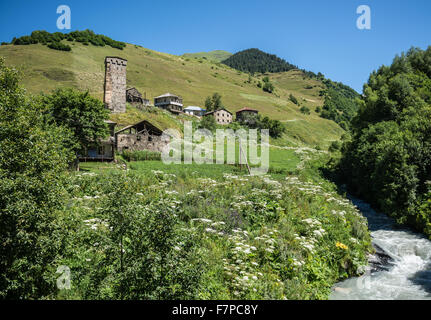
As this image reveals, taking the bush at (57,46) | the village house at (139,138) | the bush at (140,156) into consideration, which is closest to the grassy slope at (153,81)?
the bush at (57,46)

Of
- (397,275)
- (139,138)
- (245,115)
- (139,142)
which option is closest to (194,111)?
(245,115)

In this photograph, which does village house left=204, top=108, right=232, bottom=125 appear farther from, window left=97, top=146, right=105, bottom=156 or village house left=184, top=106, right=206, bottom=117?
window left=97, top=146, right=105, bottom=156

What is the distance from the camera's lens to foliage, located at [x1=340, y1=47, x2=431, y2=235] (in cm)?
2231

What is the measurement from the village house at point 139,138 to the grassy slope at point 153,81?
10.5 meters

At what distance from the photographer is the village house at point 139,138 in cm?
4122

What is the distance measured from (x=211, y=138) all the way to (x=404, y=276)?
171 feet

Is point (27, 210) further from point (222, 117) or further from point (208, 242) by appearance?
point (222, 117)

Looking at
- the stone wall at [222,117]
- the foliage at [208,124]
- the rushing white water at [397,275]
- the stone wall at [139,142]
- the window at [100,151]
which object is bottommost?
the rushing white water at [397,275]

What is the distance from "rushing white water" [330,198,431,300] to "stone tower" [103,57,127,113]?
5075 cm

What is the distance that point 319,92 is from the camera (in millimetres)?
198875

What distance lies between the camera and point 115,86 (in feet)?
192

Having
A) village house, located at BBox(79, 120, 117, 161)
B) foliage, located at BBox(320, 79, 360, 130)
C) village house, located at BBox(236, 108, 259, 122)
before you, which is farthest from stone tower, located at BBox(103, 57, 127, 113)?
foliage, located at BBox(320, 79, 360, 130)

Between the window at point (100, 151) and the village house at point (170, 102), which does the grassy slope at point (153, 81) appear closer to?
the village house at point (170, 102)

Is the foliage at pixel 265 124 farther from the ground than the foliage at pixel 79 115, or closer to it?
farther from the ground
